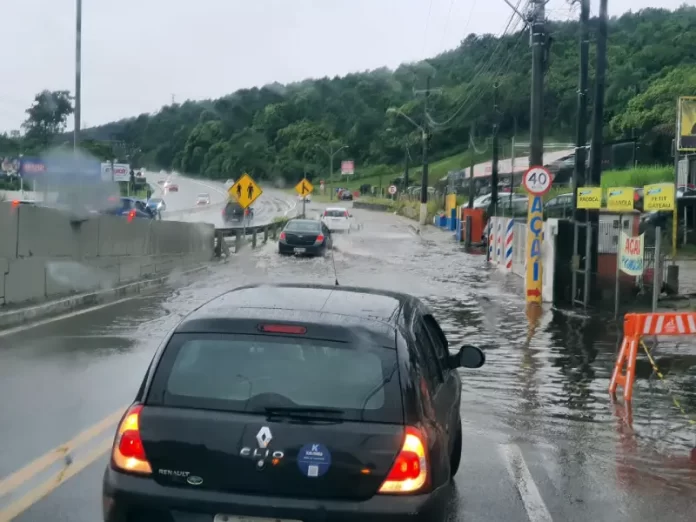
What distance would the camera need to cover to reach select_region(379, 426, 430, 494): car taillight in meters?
3.99

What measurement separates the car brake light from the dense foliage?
78.8 ft

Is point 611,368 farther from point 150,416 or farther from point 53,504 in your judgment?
point 150,416

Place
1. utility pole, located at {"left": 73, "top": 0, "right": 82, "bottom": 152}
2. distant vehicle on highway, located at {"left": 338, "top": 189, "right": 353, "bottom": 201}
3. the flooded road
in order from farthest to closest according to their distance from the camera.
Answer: distant vehicle on highway, located at {"left": 338, "top": 189, "right": 353, "bottom": 201} → utility pole, located at {"left": 73, "top": 0, "right": 82, "bottom": 152} → the flooded road

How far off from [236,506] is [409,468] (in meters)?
0.77

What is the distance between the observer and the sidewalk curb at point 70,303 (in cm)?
1423

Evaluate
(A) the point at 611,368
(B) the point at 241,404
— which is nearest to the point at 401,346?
(B) the point at 241,404

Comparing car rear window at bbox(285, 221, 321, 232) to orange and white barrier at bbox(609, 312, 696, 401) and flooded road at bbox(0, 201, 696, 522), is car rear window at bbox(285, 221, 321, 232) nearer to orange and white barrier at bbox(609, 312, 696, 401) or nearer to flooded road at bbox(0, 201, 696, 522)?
flooded road at bbox(0, 201, 696, 522)

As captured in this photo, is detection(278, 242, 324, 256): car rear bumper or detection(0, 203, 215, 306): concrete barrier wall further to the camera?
detection(278, 242, 324, 256): car rear bumper

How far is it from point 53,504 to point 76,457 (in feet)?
3.66

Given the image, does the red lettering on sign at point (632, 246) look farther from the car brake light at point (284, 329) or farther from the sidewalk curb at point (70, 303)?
the car brake light at point (284, 329)

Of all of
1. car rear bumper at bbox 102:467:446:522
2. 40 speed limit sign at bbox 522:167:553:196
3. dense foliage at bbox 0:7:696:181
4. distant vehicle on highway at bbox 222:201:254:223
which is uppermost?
dense foliage at bbox 0:7:696:181

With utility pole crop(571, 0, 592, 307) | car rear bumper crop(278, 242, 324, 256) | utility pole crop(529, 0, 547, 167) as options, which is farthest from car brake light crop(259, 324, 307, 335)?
car rear bumper crop(278, 242, 324, 256)

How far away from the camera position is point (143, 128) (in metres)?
53.0

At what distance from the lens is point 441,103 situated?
300ft
